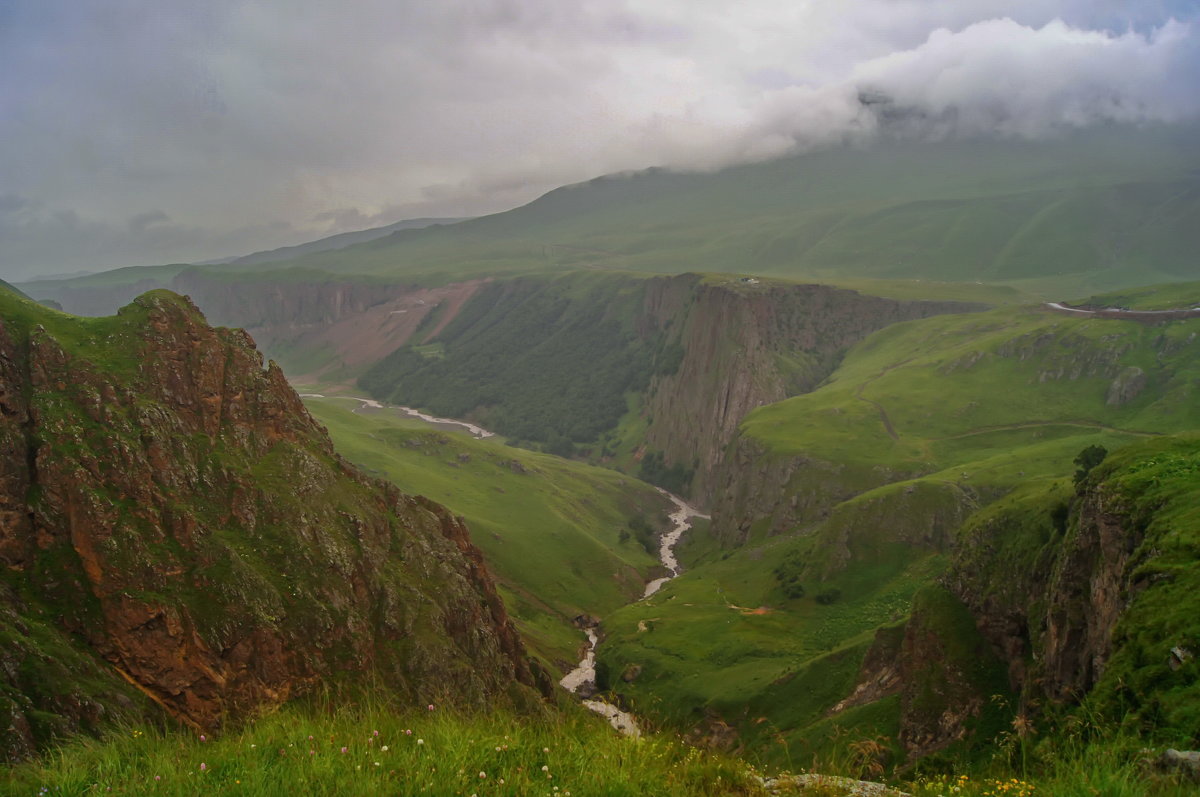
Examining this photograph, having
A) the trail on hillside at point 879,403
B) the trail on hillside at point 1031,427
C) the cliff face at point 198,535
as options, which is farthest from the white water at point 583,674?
the trail on hillside at point 1031,427

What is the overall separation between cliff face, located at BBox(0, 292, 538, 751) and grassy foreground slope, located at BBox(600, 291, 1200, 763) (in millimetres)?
21260

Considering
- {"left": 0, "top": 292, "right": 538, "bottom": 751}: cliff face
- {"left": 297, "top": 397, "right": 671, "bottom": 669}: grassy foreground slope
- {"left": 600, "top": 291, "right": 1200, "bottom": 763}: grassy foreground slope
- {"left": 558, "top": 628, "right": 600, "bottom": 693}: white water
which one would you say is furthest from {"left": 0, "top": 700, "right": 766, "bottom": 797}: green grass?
{"left": 297, "top": 397, "right": 671, "bottom": 669}: grassy foreground slope

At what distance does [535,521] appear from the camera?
512 feet

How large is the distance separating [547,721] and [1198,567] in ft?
Answer: 86.6

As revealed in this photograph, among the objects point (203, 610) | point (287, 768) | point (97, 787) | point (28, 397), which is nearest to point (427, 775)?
point (287, 768)

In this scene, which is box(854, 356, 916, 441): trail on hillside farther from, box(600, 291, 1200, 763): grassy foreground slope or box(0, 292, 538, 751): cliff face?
box(0, 292, 538, 751): cliff face

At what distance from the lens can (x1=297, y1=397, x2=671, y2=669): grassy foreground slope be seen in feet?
404

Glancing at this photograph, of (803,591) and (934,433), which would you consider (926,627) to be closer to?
(803,591)

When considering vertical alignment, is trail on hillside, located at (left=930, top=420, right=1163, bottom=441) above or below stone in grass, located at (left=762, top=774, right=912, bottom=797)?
below

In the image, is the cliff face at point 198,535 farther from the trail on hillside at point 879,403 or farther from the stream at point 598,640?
the trail on hillside at point 879,403

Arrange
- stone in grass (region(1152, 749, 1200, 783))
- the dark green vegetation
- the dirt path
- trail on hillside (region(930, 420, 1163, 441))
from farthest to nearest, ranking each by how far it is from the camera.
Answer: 1. the dirt path
2. trail on hillside (region(930, 420, 1163, 441))
3. the dark green vegetation
4. stone in grass (region(1152, 749, 1200, 783))

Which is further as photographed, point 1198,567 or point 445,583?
point 445,583

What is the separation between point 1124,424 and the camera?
127875 millimetres

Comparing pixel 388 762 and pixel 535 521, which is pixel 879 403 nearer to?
pixel 535 521
